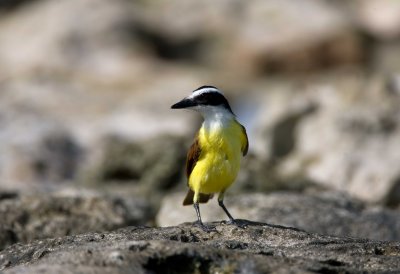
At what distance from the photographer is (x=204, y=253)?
707cm

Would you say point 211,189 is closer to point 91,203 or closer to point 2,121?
point 91,203

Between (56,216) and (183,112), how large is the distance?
1099 cm

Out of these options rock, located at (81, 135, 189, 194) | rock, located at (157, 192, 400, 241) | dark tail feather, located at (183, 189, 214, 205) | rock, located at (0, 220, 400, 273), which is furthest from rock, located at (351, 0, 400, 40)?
rock, located at (0, 220, 400, 273)

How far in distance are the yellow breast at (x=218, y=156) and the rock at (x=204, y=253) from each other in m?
0.98

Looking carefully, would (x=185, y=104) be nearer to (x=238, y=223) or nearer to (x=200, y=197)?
(x=200, y=197)

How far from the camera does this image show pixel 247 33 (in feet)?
104

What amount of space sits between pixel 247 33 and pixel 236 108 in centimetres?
740

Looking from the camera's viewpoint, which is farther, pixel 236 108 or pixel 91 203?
pixel 236 108

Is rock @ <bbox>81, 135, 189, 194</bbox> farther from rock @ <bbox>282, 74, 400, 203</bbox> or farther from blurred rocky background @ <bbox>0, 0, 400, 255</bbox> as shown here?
rock @ <bbox>282, 74, 400, 203</bbox>

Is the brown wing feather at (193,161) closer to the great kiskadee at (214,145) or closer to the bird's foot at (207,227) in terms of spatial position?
the great kiskadee at (214,145)

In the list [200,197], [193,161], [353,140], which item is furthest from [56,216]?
[353,140]

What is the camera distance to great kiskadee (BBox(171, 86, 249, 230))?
978 centimetres

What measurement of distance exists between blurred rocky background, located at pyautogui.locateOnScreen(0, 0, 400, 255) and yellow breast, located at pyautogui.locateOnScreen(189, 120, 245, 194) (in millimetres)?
1595

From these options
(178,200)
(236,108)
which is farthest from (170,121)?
(178,200)
